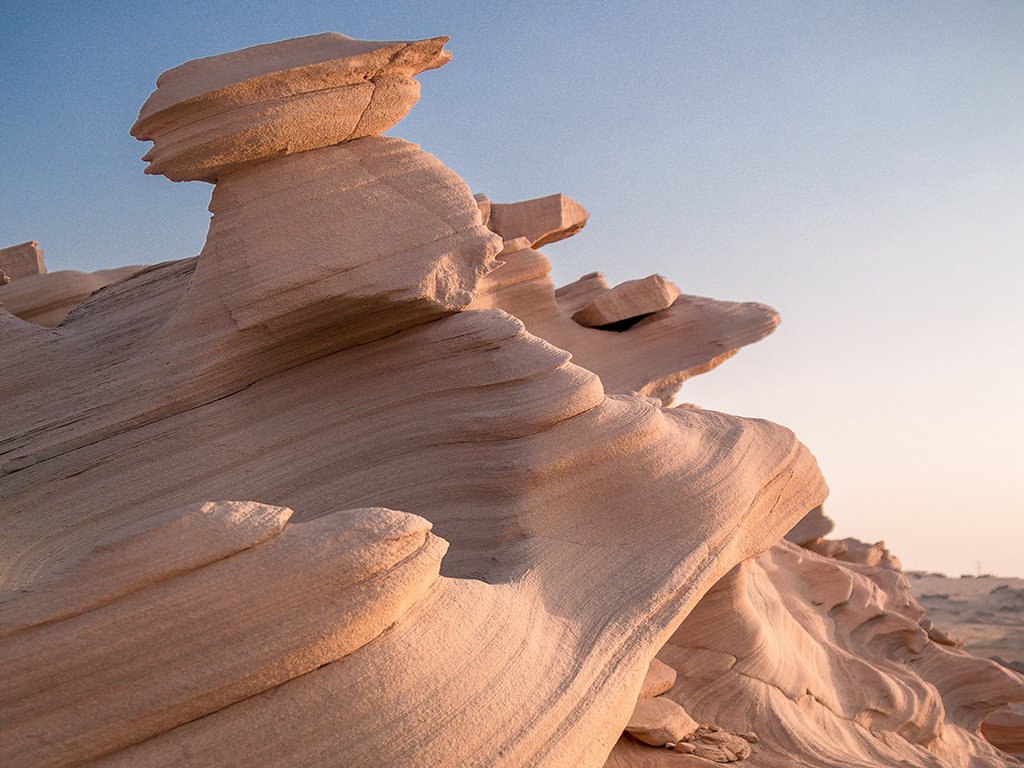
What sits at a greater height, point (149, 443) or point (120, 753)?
point (149, 443)

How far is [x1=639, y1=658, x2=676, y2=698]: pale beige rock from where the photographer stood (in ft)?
26.5

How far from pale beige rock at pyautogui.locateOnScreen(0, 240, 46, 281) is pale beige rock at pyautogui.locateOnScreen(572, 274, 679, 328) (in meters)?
6.98

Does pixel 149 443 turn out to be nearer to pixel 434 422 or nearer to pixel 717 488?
pixel 434 422

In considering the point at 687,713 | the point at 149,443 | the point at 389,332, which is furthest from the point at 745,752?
the point at 149,443

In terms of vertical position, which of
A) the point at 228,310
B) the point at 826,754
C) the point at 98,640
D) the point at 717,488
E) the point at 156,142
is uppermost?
the point at 156,142

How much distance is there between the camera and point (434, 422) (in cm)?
781

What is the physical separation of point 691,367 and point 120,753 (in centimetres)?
958

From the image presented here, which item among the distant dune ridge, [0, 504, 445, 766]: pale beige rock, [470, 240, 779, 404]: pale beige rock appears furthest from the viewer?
[470, 240, 779, 404]: pale beige rock

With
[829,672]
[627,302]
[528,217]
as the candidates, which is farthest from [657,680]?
[528,217]

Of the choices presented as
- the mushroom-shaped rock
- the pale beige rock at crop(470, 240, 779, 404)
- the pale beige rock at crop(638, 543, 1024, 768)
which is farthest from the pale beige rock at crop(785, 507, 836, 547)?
the mushroom-shaped rock

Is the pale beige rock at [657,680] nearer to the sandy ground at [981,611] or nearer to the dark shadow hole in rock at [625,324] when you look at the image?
the dark shadow hole in rock at [625,324]

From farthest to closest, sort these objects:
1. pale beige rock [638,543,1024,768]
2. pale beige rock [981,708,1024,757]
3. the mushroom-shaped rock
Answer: pale beige rock [981,708,1024,757] → pale beige rock [638,543,1024,768] → the mushroom-shaped rock

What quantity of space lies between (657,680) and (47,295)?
8591 mm

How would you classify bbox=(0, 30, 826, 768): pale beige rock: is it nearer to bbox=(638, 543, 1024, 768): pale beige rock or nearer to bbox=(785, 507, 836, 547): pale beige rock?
bbox=(638, 543, 1024, 768): pale beige rock
